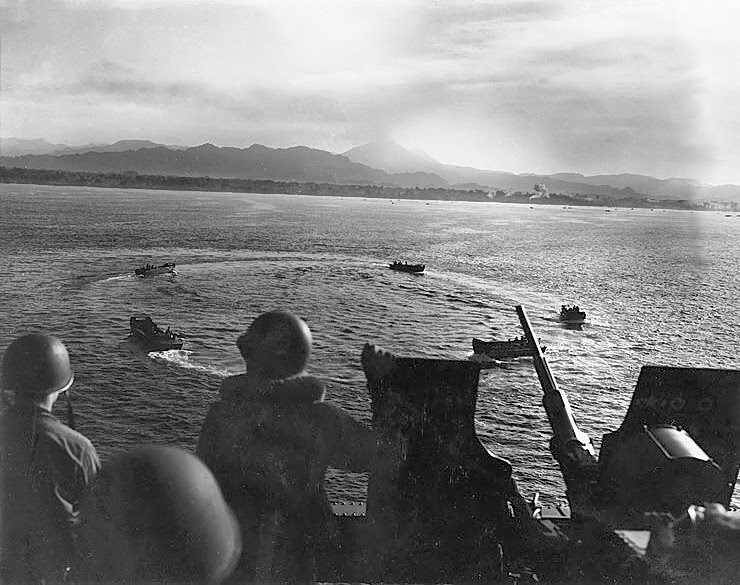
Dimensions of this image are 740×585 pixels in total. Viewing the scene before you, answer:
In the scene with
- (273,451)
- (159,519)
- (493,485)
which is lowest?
(493,485)

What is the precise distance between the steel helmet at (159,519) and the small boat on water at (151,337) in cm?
4379

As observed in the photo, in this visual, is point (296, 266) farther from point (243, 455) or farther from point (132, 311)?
point (243, 455)

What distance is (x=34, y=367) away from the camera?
3281 millimetres

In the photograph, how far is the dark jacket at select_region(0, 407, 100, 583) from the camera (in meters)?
3.15

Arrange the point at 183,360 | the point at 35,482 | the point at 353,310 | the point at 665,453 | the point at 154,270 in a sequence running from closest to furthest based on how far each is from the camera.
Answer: the point at 35,482 < the point at 665,453 < the point at 183,360 < the point at 353,310 < the point at 154,270

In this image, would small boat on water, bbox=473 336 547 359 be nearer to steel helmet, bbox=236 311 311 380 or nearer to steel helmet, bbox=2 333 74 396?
steel helmet, bbox=236 311 311 380

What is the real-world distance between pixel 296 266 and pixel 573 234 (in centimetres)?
8832

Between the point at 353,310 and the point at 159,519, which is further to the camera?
the point at 353,310

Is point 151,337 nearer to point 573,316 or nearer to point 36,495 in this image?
point 573,316

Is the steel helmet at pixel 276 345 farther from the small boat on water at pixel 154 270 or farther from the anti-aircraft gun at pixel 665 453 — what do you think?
the small boat on water at pixel 154 270

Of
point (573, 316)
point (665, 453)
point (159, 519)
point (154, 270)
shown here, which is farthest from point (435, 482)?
point (154, 270)

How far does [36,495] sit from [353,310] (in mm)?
56826

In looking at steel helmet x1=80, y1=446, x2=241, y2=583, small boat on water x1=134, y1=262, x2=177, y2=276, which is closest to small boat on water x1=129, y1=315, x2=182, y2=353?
small boat on water x1=134, y1=262, x2=177, y2=276

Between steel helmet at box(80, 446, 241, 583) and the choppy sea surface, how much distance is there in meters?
17.0
